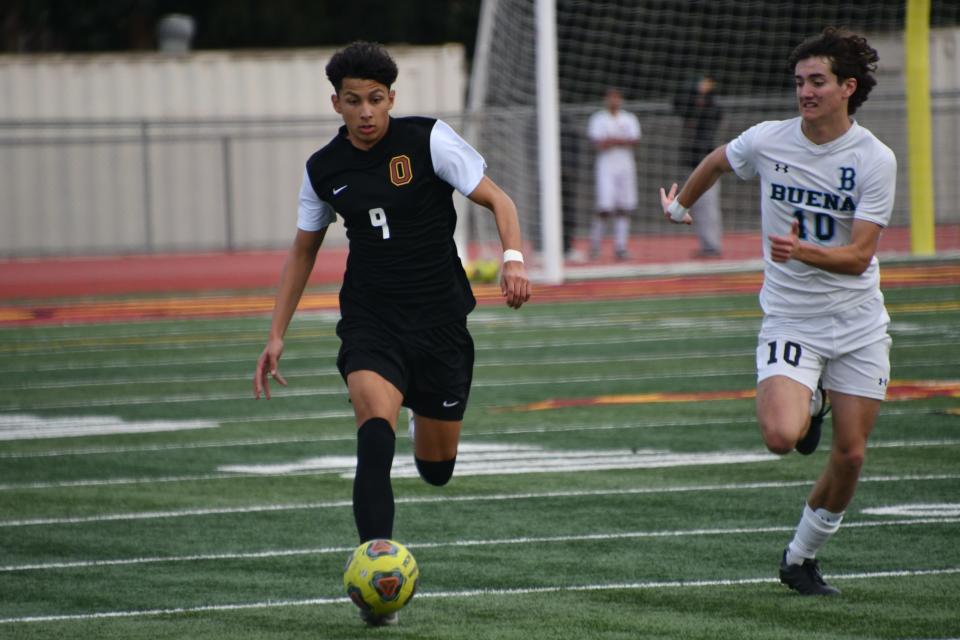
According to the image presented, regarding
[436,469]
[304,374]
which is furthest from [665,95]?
[436,469]

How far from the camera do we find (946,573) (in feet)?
21.7

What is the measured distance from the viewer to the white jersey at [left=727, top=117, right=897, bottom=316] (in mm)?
6328

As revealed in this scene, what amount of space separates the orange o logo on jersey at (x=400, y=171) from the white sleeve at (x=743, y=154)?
49.6 inches

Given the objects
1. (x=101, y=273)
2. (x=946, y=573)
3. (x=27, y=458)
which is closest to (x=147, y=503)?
(x=27, y=458)

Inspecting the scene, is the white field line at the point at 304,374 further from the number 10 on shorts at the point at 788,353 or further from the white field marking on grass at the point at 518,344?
the number 10 on shorts at the point at 788,353

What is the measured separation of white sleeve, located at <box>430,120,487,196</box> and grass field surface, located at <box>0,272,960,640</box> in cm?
156

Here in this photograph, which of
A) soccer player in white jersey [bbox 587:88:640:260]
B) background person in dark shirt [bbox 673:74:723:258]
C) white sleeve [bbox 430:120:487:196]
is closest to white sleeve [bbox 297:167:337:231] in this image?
white sleeve [bbox 430:120:487:196]

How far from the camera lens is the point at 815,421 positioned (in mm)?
6766

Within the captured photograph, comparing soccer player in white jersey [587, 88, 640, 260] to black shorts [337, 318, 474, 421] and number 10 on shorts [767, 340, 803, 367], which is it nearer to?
black shorts [337, 318, 474, 421]

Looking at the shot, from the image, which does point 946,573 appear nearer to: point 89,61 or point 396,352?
point 396,352

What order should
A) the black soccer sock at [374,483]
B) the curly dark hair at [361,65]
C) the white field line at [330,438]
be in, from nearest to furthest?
the black soccer sock at [374,483], the curly dark hair at [361,65], the white field line at [330,438]

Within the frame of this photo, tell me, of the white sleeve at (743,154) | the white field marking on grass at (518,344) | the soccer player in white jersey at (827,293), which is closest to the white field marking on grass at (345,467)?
the white sleeve at (743,154)

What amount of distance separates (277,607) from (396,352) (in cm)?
105

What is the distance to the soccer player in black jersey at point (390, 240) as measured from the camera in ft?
21.0
